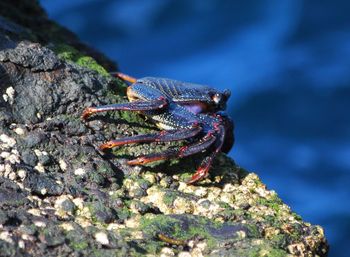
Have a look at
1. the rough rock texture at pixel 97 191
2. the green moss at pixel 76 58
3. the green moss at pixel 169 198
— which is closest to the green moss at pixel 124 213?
the rough rock texture at pixel 97 191

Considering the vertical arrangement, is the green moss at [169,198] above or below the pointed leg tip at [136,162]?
below

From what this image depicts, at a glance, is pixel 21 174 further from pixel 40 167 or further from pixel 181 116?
pixel 181 116

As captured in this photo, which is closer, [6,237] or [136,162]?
[6,237]

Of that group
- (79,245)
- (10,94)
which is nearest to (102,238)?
(79,245)

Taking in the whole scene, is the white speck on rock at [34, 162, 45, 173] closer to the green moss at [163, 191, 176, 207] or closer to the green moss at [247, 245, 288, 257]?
the green moss at [163, 191, 176, 207]

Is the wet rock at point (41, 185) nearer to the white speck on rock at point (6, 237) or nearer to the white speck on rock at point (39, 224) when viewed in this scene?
the white speck on rock at point (39, 224)

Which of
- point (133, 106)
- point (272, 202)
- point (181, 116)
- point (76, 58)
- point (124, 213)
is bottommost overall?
point (124, 213)
